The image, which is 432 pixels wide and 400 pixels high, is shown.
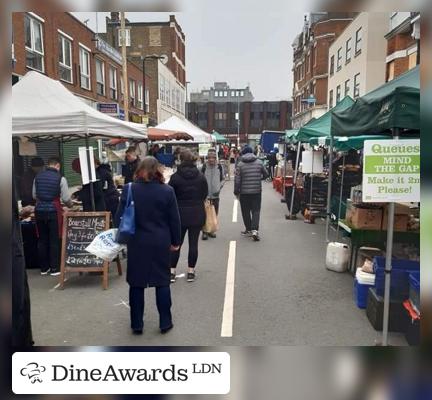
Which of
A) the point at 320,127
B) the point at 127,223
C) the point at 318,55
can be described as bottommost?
the point at 127,223

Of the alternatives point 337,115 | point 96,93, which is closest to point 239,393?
point 337,115

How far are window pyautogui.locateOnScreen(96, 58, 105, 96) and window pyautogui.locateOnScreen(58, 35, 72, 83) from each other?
365 cm

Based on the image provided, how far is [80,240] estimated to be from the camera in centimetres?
639

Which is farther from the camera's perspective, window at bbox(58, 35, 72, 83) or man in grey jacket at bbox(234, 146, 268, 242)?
window at bbox(58, 35, 72, 83)

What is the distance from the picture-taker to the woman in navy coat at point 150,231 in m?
4.49

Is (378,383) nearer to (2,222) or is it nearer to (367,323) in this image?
(367,323)

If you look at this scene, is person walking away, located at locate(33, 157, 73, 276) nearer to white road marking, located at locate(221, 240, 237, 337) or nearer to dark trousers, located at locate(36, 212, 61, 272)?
dark trousers, located at locate(36, 212, 61, 272)

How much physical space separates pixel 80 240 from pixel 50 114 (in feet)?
6.73

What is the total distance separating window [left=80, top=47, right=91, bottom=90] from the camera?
64.5 ft

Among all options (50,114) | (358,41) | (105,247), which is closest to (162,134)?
(50,114)

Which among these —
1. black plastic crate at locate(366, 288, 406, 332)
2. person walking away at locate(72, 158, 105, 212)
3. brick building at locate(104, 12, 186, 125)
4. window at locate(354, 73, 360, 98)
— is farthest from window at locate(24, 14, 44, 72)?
window at locate(354, 73, 360, 98)

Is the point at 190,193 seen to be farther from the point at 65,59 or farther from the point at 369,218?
the point at 65,59

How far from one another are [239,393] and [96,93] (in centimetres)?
2014

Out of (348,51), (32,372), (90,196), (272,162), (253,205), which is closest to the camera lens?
(32,372)
